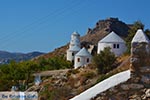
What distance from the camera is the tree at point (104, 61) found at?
1548 inches

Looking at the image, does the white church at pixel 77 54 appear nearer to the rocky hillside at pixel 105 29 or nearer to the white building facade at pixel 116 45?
the white building facade at pixel 116 45

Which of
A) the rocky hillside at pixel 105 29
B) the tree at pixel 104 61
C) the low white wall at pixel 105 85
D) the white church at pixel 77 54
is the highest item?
the rocky hillside at pixel 105 29

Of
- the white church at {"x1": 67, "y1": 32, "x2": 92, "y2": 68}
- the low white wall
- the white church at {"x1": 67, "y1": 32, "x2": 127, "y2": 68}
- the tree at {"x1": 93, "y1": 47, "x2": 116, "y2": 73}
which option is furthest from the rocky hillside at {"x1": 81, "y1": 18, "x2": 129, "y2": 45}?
the low white wall

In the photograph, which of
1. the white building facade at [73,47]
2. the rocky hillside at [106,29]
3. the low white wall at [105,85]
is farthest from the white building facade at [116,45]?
the rocky hillside at [106,29]

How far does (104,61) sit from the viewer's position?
40.4 m

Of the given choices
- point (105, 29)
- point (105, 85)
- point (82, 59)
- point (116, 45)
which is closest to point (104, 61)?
point (116, 45)

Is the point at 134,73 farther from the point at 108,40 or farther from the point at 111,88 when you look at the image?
the point at 108,40

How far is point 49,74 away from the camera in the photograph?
47.7 m

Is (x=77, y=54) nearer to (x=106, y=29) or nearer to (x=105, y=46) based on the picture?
(x=105, y=46)

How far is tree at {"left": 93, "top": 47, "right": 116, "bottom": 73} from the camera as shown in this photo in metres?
39.3

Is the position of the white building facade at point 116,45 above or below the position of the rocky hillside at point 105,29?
below

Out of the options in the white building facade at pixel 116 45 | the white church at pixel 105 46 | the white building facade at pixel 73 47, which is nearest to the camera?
the white building facade at pixel 116 45

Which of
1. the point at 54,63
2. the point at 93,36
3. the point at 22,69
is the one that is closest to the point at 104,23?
the point at 93,36

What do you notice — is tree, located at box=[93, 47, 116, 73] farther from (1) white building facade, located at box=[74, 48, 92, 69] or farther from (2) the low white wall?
(2) the low white wall
